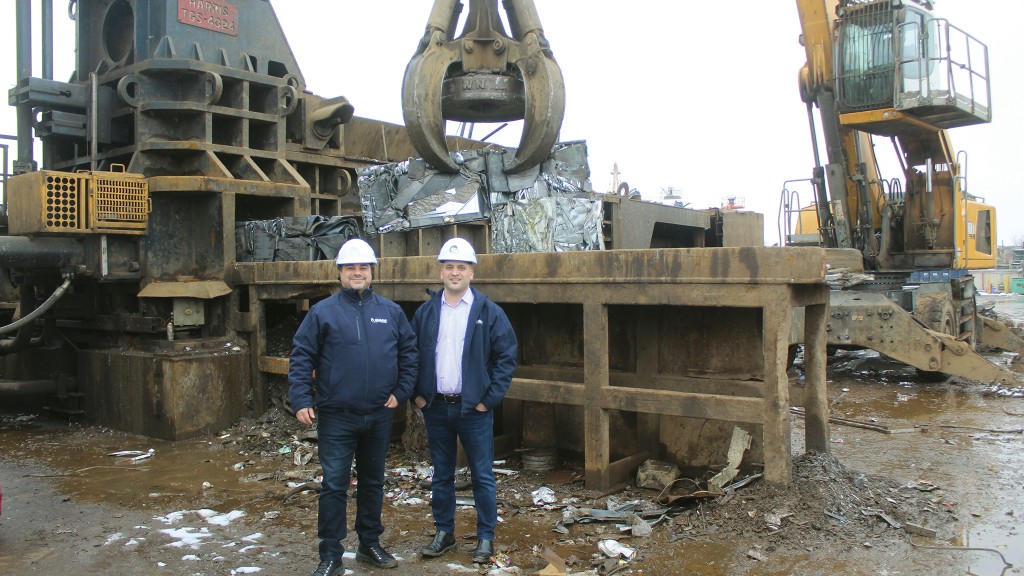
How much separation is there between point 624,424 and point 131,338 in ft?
17.0

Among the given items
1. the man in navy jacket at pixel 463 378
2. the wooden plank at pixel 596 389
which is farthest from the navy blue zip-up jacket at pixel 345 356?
the wooden plank at pixel 596 389

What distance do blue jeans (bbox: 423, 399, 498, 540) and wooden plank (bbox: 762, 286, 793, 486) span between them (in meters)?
1.71

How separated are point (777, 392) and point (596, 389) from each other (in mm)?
1236

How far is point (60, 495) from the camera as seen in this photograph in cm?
601

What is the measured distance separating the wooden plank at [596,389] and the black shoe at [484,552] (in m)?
1.32

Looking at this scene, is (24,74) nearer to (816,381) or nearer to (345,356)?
(345,356)

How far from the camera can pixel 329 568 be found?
424cm

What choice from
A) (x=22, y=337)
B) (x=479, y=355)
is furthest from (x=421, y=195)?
(x=22, y=337)

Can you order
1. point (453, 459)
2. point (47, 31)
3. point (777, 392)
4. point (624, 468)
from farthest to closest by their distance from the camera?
point (47, 31) < point (624, 468) < point (777, 392) < point (453, 459)

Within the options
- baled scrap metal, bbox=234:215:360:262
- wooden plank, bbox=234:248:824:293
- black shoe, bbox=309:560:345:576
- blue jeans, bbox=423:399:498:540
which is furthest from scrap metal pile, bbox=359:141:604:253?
black shoe, bbox=309:560:345:576

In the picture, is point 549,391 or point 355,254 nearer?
point 355,254

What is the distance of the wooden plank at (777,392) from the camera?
195 inches

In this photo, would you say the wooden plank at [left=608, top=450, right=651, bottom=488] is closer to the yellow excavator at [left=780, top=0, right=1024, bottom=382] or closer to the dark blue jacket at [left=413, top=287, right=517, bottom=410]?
the dark blue jacket at [left=413, top=287, right=517, bottom=410]

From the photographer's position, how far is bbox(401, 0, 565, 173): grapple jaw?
23.9 feet
